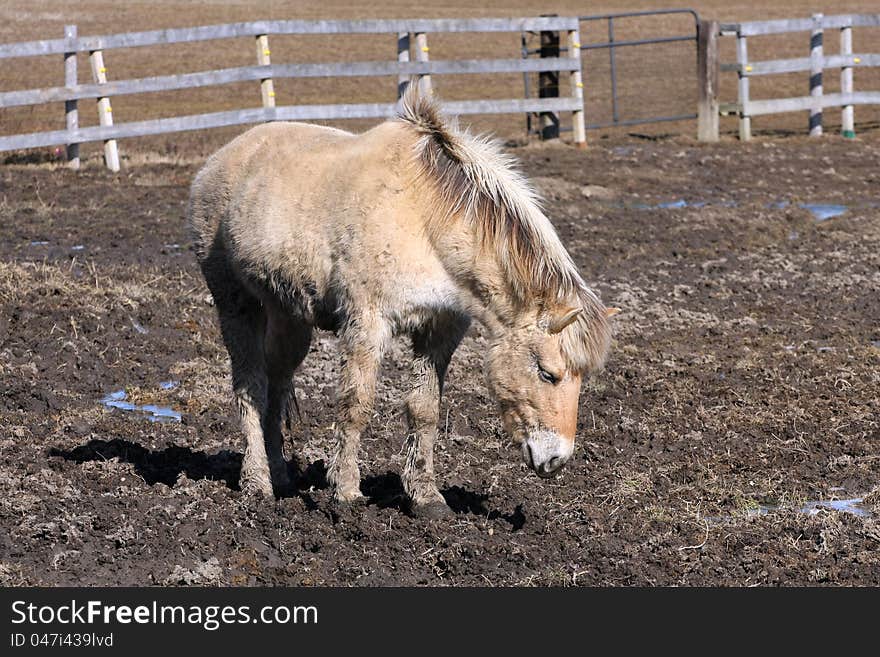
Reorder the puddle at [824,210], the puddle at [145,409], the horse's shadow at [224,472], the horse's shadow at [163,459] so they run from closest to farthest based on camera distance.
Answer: the horse's shadow at [224,472], the horse's shadow at [163,459], the puddle at [145,409], the puddle at [824,210]

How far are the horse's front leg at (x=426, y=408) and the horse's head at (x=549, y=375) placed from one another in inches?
17.6

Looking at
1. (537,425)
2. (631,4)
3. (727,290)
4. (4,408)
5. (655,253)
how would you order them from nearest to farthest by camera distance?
(537,425) → (4,408) → (727,290) → (655,253) → (631,4)

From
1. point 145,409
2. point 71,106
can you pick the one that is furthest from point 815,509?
point 71,106

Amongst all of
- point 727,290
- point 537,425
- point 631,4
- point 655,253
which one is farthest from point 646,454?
point 631,4

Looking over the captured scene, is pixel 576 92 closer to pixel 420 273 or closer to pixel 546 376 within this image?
pixel 420 273

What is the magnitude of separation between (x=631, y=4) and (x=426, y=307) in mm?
45015

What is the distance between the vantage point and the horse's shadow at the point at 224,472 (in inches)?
207

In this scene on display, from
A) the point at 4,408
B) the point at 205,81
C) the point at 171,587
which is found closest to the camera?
the point at 171,587

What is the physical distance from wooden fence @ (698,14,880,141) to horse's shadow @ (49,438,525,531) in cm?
1272

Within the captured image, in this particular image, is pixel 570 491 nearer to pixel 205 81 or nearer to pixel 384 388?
pixel 384 388

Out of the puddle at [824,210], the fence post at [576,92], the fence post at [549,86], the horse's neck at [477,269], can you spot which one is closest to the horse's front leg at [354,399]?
the horse's neck at [477,269]

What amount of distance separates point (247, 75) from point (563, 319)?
10.8m

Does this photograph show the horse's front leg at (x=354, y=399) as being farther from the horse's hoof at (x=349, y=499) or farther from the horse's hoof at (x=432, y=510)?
the horse's hoof at (x=432, y=510)

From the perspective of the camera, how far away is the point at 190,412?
658 centimetres
